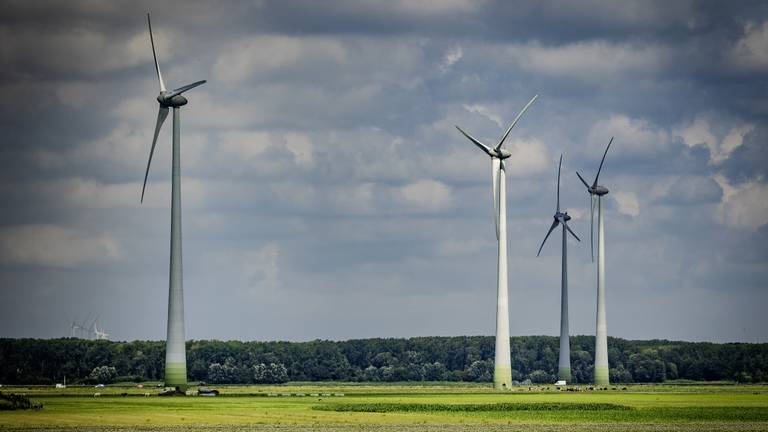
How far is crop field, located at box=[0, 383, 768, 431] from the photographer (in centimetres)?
9994

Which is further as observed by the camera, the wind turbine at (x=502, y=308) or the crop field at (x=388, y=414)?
the wind turbine at (x=502, y=308)

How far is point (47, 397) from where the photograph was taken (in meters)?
150

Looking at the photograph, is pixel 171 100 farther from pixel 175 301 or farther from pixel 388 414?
pixel 388 414

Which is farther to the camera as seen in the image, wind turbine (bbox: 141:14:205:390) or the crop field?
wind turbine (bbox: 141:14:205:390)

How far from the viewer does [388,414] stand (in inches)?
4599

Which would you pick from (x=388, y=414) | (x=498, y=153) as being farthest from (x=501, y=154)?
(x=388, y=414)

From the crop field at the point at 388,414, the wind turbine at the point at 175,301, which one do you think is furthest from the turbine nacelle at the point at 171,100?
the crop field at the point at 388,414

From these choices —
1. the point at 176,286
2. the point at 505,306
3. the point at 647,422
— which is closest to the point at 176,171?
the point at 176,286

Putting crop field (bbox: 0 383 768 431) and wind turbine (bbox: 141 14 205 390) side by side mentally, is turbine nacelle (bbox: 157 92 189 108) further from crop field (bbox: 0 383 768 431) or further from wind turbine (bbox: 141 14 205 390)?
crop field (bbox: 0 383 768 431)

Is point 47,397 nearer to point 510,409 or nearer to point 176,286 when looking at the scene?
point 176,286

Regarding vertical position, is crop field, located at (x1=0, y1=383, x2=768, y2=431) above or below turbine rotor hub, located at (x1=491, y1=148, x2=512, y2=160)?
below

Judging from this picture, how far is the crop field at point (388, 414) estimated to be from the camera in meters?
99.9

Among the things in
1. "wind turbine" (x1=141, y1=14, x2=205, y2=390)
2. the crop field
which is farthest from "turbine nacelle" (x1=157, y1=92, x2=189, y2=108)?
the crop field

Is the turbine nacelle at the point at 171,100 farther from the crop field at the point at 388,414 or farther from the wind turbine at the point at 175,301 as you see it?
the crop field at the point at 388,414
